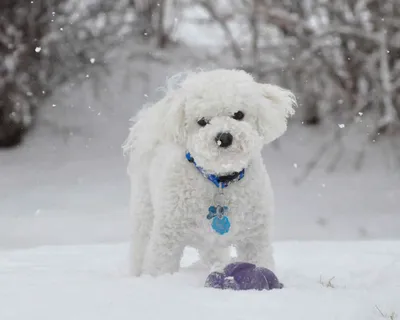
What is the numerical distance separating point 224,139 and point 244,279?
714 mm

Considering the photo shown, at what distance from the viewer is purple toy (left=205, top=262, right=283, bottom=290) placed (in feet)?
10.8

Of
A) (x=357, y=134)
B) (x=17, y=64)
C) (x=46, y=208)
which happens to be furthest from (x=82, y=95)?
(x=357, y=134)

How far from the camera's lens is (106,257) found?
5.50 metres

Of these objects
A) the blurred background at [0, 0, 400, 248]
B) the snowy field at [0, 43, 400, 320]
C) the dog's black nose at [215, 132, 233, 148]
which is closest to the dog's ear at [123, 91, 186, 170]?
the dog's black nose at [215, 132, 233, 148]

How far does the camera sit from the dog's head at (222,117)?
3.60 metres

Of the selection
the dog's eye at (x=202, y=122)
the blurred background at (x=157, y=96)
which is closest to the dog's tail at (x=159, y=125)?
the dog's eye at (x=202, y=122)

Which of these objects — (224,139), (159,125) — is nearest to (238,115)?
(224,139)

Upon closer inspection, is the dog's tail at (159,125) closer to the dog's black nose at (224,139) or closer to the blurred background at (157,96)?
the dog's black nose at (224,139)

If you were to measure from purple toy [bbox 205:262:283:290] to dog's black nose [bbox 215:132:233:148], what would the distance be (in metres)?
0.60

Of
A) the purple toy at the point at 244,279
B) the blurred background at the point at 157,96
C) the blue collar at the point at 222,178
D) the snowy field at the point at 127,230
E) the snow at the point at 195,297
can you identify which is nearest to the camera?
the snow at the point at 195,297

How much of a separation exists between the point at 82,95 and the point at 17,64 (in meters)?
2.16

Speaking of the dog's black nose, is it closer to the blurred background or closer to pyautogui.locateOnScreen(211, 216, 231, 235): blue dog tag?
pyautogui.locateOnScreen(211, 216, 231, 235): blue dog tag

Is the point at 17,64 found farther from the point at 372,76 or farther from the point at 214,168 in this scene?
the point at 214,168

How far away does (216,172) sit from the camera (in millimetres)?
3719
